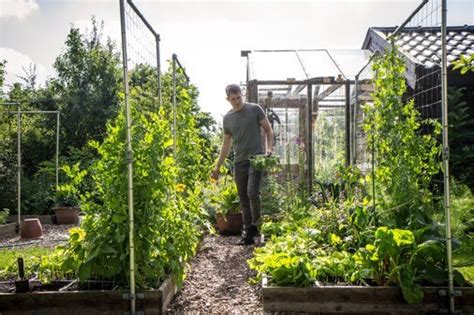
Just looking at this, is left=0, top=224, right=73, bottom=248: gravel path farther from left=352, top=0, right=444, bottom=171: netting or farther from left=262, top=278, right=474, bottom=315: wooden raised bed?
left=352, top=0, right=444, bottom=171: netting

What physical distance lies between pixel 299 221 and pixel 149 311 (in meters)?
2.05

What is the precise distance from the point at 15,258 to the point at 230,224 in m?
2.59

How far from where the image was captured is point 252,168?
473 cm

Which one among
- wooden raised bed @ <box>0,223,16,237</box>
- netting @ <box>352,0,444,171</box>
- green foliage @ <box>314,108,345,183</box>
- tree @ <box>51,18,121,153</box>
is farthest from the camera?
tree @ <box>51,18,121,153</box>

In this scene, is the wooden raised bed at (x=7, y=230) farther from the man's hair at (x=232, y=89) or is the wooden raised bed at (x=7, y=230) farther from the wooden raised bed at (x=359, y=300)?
the wooden raised bed at (x=359, y=300)

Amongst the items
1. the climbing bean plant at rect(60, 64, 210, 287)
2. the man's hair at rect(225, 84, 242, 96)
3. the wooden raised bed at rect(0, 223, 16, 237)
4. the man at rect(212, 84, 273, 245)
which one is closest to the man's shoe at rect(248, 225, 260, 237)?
the man at rect(212, 84, 273, 245)

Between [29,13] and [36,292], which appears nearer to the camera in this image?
[36,292]

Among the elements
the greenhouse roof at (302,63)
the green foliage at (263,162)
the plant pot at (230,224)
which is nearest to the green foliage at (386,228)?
the green foliage at (263,162)

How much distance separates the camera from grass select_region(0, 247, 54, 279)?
324cm

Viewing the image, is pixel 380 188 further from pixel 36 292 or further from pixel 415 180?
pixel 36 292

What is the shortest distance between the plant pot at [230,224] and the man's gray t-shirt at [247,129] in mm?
1101

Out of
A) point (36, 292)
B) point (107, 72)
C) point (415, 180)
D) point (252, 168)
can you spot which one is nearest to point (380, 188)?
point (415, 180)

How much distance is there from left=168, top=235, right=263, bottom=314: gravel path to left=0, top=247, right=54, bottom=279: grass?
1218 millimetres

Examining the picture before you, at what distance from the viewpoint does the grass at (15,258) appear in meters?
3.24
